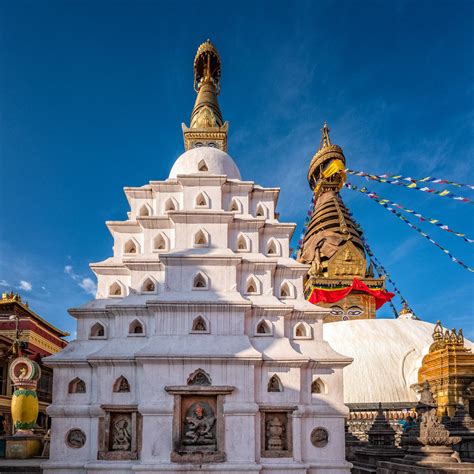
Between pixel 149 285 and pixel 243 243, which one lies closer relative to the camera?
pixel 149 285

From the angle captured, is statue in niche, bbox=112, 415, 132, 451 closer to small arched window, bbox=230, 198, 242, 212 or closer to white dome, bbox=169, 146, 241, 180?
small arched window, bbox=230, 198, 242, 212

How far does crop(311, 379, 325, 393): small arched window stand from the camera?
1816 centimetres

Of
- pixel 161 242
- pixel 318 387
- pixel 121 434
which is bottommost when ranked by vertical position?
pixel 121 434

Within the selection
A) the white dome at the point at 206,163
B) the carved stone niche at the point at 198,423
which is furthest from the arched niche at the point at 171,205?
the carved stone niche at the point at 198,423

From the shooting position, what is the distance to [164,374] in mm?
16969

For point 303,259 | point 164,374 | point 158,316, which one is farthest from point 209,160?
point 303,259

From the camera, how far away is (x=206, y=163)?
894 inches

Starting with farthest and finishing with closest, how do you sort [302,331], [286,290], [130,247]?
[130,247] < [286,290] < [302,331]

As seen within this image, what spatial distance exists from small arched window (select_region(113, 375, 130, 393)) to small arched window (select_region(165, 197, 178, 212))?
24.0 feet

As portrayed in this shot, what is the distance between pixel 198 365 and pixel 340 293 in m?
28.3

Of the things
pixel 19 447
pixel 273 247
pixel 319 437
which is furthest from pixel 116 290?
pixel 319 437

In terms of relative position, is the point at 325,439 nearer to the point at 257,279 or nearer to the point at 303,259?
the point at 257,279

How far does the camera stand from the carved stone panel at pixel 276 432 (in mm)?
17062

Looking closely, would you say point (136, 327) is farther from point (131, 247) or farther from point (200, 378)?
point (131, 247)
